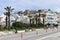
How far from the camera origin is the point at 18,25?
100750mm

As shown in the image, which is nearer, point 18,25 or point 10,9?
point 10,9

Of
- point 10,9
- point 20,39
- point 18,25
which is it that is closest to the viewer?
point 20,39

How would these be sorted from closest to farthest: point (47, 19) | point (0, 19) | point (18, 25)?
point (18, 25) < point (0, 19) < point (47, 19)

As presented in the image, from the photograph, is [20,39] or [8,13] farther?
[8,13]

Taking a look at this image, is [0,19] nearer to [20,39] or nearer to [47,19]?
[47,19]

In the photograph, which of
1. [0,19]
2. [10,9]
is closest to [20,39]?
[10,9]

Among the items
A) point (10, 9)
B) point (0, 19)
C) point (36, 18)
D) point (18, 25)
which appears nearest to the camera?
point (10, 9)

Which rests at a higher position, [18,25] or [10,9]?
[10,9]

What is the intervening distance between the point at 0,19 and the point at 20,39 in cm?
11882

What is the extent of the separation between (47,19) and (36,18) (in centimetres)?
4945

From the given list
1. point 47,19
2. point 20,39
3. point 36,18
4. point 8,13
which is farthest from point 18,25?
point 47,19

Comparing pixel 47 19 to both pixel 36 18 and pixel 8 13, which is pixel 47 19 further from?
pixel 8 13

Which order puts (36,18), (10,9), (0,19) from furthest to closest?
(0,19) → (36,18) → (10,9)

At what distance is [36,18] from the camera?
13812cm
